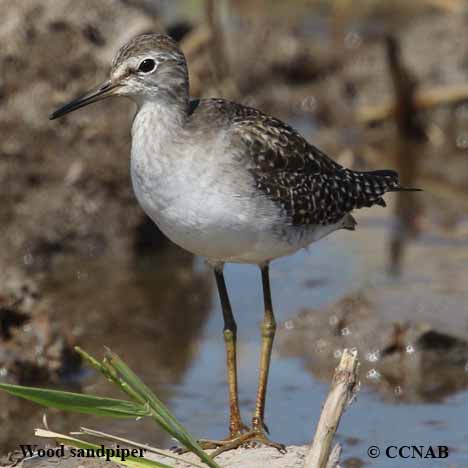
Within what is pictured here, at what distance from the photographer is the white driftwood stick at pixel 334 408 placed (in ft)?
19.2

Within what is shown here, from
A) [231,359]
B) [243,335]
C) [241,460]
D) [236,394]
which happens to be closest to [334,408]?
[241,460]

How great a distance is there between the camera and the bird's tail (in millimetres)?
8227

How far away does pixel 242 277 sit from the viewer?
444 inches

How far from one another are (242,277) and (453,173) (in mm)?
3593

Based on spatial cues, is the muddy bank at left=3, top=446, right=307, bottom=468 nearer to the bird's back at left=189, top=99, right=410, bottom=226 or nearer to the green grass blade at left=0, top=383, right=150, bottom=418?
the green grass blade at left=0, top=383, right=150, bottom=418

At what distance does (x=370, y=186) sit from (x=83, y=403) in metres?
3.06

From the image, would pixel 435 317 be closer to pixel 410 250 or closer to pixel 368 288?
pixel 368 288

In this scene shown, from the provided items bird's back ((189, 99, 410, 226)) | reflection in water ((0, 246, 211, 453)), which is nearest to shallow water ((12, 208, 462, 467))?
reflection in water ((0, 246, 211, 453))

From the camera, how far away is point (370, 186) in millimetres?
8312

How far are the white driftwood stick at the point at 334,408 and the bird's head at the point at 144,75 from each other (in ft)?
6.99

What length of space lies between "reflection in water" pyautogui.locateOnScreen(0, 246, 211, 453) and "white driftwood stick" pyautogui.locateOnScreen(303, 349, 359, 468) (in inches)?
97.9

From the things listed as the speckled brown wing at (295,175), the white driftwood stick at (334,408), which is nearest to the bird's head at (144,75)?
the speckled brown wing at (295,175)

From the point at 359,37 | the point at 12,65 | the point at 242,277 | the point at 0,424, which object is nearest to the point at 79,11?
the point at 12,65

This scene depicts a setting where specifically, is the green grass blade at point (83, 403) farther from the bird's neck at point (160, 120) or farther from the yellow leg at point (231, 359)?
the yellow leg at point (231, 359)
